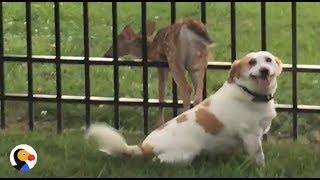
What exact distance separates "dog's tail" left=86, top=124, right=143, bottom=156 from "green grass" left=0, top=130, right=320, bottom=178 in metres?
0.05

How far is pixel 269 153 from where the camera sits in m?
6.28

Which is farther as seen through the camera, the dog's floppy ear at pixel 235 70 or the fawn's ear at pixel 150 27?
the fawn's ear at pixel 150 27

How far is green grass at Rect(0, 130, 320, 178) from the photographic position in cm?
577

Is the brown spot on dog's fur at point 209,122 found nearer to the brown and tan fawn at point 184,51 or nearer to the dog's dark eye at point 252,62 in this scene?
the dog's dark eye at point 252,62

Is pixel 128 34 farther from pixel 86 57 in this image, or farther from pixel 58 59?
pixel 58 59

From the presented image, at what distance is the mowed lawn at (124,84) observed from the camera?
5.91 meters

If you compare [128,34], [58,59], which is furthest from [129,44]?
[58,59]

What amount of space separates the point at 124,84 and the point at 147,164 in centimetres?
258

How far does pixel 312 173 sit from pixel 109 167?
1.21 metres

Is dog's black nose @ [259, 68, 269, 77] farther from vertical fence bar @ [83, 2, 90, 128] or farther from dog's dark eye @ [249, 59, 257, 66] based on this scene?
vertical fence bar @ [83, 2, 90, 128]

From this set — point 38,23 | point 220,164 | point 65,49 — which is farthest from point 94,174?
point 38,23

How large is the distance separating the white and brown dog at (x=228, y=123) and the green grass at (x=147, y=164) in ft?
0.27

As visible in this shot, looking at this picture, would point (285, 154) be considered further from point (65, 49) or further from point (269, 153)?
point (65, 49)

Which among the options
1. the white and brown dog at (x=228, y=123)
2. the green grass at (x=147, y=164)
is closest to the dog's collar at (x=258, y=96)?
the white and brown dog at (x=228, y=123)
